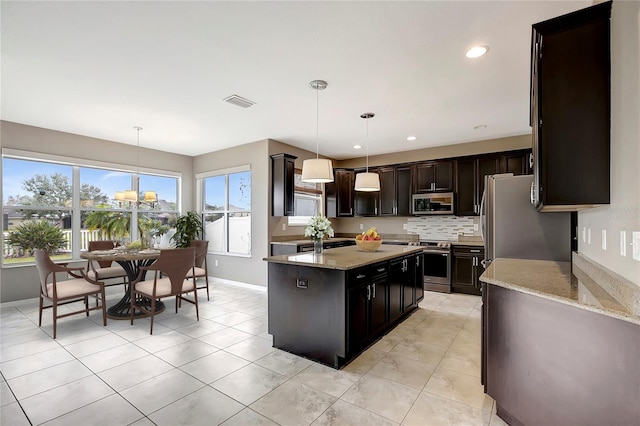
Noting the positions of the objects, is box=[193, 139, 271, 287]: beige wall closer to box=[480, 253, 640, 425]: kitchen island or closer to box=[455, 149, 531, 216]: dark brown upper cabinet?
box=[455, 149, 531, 216]: dark brown upper cabinet

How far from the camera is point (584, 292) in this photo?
59.4 inches

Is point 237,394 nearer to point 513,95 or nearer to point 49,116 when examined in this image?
point 513,95

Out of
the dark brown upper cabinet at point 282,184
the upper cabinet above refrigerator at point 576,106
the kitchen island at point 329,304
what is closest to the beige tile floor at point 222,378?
the kitchen island at point 329,304

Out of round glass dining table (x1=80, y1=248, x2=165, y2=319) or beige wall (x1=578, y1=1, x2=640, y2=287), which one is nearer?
beige wall (x1=578, y1=1, x2=640, y2=287)

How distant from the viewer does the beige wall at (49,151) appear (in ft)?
14.4

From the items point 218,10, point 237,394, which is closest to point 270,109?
point 218,10

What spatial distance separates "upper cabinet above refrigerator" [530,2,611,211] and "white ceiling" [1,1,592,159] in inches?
19.1

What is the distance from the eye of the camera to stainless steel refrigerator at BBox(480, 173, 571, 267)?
9.23 feet

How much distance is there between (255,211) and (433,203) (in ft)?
11.1

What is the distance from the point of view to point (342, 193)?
6.81m

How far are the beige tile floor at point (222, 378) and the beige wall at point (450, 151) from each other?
10.7ft

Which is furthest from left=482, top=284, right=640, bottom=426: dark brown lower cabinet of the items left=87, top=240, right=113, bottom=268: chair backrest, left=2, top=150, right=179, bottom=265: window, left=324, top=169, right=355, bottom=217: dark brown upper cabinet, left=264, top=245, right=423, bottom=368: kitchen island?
left=87, top=240, right=113, bottom=268: chair backrest

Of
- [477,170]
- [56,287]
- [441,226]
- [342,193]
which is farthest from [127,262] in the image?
[477,170]

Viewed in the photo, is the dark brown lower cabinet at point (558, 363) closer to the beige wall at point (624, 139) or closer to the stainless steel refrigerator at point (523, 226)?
the beige wall at point (624, 139)
